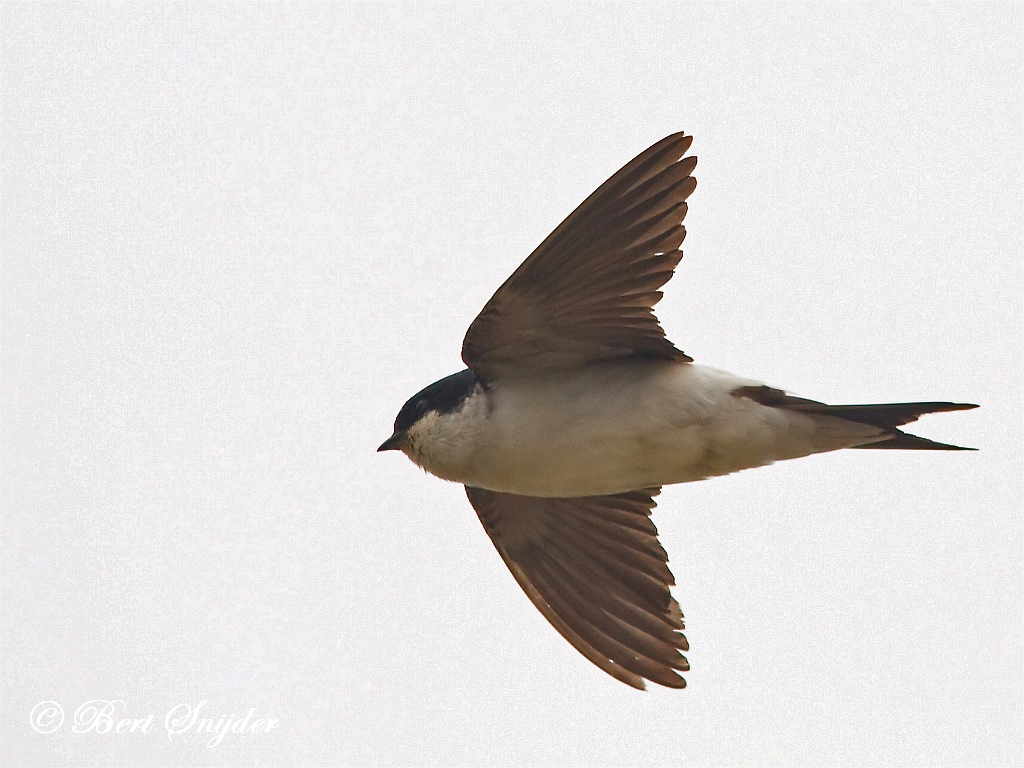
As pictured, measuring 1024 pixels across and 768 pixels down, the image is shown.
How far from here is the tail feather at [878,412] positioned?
16.2 feet

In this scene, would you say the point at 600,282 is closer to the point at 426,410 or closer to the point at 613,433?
the point at 613,433

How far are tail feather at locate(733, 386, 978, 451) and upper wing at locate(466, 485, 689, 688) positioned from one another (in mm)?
834

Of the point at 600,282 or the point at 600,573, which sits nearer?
the point at 600,282

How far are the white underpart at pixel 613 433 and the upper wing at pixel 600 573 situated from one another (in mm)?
448

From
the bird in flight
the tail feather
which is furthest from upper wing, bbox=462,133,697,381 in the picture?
the tail feather

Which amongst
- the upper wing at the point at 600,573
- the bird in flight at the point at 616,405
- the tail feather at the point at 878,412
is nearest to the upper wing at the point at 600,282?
the bird in flight at the point at 616,405

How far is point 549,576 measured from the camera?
6.00m

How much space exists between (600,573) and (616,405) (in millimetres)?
877

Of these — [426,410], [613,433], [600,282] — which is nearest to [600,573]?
[613,433]

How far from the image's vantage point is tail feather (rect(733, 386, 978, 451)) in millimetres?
4941

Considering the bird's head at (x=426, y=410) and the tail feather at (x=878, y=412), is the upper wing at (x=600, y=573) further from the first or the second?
the tail feather at (x=878, y=412)

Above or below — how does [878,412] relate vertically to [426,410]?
above

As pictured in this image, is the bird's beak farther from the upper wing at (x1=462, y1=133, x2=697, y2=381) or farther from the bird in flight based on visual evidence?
the upper wing at (x1=462, y1=133, x2=697, y2=381)

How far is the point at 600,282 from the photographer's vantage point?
16.8 feet
